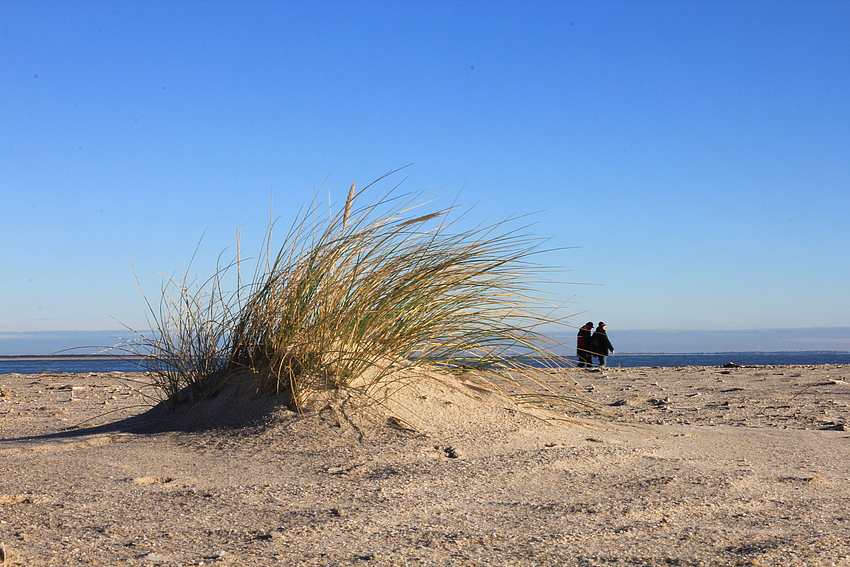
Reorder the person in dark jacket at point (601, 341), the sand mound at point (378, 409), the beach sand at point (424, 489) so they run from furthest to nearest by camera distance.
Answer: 1. the person in dark jacket at point (601, 341)
2. the sand mound at point (378, 409)
3. the beach sand at point (424, 489)

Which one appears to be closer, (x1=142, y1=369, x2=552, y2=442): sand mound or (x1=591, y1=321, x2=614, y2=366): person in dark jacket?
(x1=142, y1=369, x2=552, y2=442): sand mound

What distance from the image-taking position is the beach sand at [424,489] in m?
1.85

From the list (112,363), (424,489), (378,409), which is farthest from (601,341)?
(112,363)

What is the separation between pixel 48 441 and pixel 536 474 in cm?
250

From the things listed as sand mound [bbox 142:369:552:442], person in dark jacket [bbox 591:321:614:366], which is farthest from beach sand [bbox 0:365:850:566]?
person in dark jacket [bbox 591:321:614:366]

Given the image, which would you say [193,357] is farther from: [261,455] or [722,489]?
[722,489]

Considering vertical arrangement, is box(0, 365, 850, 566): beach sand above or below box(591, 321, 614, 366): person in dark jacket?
below

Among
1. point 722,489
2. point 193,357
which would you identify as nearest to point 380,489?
point 722,489

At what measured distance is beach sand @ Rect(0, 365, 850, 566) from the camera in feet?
6.06

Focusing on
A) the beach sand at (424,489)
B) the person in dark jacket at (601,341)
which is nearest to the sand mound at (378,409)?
the beach sand at (424,489)

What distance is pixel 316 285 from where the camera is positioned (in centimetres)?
359

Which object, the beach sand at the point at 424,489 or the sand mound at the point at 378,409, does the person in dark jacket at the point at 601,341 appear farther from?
the sand mound at the point at 378,409

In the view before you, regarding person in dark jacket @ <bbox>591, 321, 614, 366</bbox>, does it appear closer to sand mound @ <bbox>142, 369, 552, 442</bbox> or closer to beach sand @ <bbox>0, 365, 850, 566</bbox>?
beach sand @ <bbox>0, 365, 850, 566</bbox>

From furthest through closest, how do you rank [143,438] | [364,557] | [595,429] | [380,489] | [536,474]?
1. [595,429]
2. [143,438]
3. [536,474]
4. [380,489]
5. [364,557]
